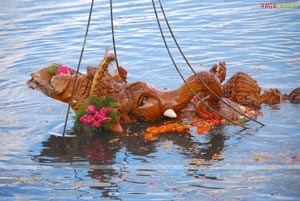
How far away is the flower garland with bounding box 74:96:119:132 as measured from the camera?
949 centimetres

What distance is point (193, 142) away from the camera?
9250 mm

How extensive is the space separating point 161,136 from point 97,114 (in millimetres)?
811

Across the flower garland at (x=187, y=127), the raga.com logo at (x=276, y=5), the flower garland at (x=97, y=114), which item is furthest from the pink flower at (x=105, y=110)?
the raga.com logo at (x=276, y=5)

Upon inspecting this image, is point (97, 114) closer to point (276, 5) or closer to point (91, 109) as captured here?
point (91, 109)

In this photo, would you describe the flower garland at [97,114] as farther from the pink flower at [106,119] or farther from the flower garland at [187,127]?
the flower garland at [187,127]

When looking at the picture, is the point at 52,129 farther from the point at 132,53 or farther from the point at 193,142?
the point at 132,53

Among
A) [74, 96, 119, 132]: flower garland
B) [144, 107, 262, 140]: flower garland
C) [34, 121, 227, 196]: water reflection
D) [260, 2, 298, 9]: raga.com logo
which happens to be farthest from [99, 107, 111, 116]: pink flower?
[260, 2, 298, 9]: raga.com logo

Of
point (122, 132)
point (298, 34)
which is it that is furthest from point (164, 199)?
point (298, 34)

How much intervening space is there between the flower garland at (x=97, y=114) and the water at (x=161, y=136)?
8.1 inches

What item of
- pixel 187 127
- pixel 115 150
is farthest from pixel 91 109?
pixel 187 127

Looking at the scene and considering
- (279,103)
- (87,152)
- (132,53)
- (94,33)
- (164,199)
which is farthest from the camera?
(94,33)

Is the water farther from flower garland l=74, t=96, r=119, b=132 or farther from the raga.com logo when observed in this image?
the raga.com logo

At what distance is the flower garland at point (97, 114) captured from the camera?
374 inches

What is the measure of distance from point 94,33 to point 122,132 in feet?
20.9
